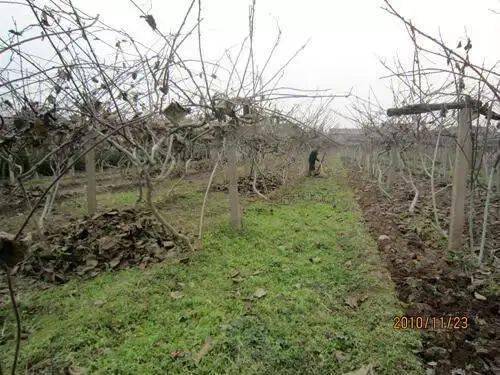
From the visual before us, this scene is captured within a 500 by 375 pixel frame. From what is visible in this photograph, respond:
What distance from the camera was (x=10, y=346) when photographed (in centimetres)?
285

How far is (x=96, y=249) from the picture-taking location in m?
4.54

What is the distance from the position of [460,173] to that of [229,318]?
3.09 metres

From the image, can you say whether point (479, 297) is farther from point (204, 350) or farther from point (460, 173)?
point (204, 350)

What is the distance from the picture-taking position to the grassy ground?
2438 millimetres

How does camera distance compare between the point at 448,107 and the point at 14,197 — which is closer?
the point at 448,107

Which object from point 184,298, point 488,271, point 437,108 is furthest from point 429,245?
point 184,298

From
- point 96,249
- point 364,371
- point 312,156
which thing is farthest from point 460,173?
point 312,156

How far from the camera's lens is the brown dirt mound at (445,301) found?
2.40 metres

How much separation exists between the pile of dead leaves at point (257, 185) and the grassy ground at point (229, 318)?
5.30 meters

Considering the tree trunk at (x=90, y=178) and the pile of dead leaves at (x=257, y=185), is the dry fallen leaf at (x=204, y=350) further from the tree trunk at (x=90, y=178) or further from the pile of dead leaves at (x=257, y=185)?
the pile of dead leaves at (x=257, y=185)

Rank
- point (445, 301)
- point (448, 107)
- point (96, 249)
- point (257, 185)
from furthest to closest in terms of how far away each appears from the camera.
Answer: point (257, 185), point (96, 249), point (448, 107), point (445, 301)

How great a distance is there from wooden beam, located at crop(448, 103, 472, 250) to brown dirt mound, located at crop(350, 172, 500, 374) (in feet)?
0.86

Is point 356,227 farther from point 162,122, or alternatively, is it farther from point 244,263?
point 162,122

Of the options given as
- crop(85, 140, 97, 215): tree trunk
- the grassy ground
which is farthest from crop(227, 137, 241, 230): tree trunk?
crop(85, 140, 97, 215): tree trunk
